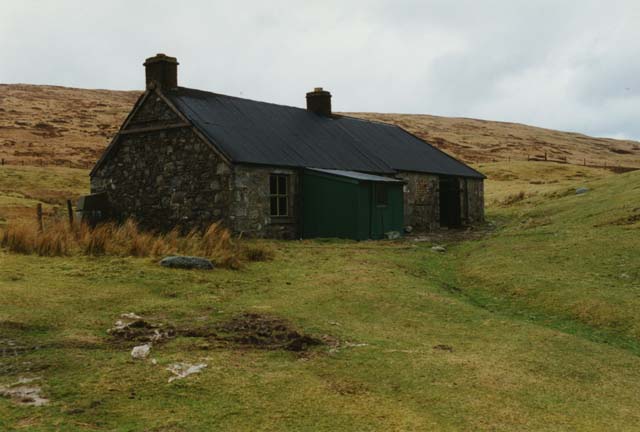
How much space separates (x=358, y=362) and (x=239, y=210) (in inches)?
562

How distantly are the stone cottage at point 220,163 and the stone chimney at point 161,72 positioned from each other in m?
0.04

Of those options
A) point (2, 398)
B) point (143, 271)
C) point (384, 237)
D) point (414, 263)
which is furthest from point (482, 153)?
point (2, 398)

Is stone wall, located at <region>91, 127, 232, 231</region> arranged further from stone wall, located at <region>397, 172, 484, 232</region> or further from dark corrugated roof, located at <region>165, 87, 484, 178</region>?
stone wall, located at <region>397, 172, 484, 232</region>

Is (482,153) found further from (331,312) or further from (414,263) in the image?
(331,312)

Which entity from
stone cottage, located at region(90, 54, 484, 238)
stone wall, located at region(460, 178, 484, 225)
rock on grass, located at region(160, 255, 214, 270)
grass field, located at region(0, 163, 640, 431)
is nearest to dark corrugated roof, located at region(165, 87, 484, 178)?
stone cottage, located at region(90, 54, 484, 238)

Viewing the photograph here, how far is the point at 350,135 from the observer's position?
31.8m

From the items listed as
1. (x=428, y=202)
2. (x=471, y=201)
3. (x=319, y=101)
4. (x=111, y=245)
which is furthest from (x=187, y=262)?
(x=471, y=201)

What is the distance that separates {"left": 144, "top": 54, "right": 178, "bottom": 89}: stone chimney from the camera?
82.7 feet

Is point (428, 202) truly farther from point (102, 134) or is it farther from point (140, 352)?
point (102, 134)

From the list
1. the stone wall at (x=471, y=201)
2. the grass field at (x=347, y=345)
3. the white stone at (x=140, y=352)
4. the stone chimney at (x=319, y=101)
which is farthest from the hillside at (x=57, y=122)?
the white stone at (x=140, y=352)

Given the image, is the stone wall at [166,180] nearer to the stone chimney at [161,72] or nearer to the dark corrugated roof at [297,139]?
the dark corrugated roof at [297,139]

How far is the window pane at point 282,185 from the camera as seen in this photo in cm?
2427

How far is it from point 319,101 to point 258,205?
12.1 meters

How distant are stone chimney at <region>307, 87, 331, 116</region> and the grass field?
16895 mm
